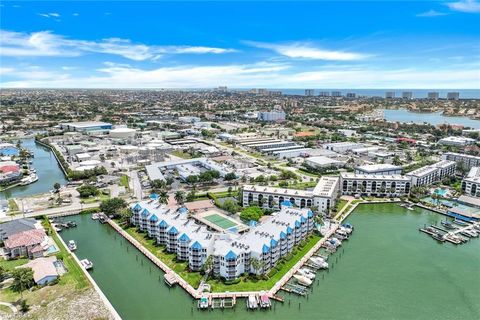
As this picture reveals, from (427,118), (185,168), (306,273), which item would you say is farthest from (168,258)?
(427,118)

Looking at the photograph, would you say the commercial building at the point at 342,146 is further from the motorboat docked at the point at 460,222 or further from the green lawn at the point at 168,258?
the green lawn at the point at 168,258

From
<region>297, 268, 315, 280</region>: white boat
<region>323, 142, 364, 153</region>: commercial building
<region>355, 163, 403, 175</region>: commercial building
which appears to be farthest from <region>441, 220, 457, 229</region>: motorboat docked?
<region>323, 142, 364, 153</region>: commercial building

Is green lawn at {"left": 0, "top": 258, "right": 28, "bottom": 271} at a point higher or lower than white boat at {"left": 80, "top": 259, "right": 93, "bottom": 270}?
higher

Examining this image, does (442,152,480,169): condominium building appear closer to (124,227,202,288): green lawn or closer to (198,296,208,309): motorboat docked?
(124,227,202,288): green lawn

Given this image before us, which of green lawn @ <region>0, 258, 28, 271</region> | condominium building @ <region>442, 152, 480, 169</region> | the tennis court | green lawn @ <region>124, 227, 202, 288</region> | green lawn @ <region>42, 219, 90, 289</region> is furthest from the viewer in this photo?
condominium building @ <region>442, 152, 480, 169</region>

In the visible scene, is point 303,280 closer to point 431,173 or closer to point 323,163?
point 431,173

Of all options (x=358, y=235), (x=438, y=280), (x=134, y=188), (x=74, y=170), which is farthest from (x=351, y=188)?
(x=74, y=170)

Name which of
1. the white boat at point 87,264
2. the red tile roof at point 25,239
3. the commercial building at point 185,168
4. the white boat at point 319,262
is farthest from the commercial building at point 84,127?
the white boat at point 319,262

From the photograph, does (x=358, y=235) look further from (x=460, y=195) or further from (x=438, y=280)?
(x=460, y=195)
